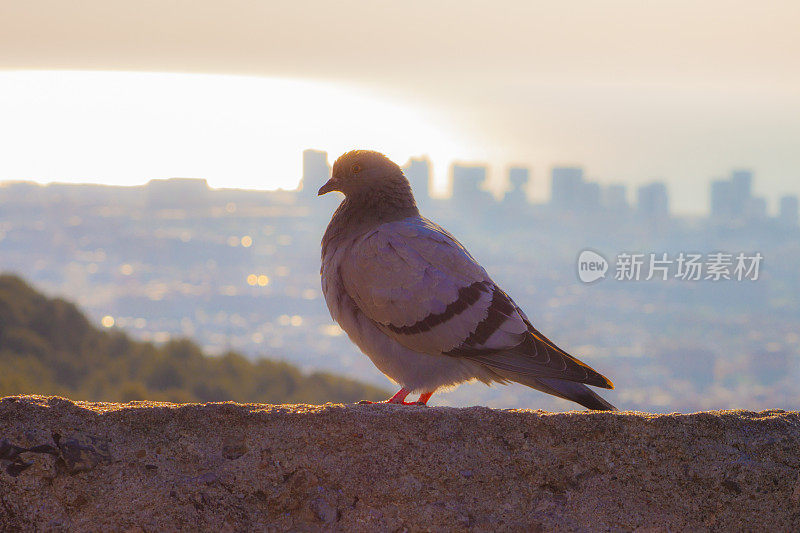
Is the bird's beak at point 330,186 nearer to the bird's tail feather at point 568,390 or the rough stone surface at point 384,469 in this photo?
the bird's tail feather at point 568,390

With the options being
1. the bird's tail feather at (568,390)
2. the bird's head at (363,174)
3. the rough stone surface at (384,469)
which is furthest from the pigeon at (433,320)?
the rough stone surface at (384,469)

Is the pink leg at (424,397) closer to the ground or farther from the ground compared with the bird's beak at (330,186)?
closer to the ground

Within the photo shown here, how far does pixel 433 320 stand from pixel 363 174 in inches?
82.8

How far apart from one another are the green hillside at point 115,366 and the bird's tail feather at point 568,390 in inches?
500

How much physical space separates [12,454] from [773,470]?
16.8ft

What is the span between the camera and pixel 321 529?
481 cm

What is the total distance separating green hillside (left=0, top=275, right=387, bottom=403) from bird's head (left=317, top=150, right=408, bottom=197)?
11.1 metres

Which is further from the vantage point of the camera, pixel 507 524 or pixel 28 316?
pixel 28 316

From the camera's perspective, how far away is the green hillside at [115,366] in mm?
18688

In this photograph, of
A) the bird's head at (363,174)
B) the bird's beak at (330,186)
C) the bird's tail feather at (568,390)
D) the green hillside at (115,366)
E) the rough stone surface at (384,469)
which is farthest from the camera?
the green hillside at (115,366)

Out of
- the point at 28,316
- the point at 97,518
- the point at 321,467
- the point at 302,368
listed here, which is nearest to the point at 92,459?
the point at 97,518

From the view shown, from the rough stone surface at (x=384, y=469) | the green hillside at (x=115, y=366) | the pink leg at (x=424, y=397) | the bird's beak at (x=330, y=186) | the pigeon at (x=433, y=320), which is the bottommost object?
the green hillside at (x=115, y=366)

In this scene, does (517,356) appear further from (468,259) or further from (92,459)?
(92,459)

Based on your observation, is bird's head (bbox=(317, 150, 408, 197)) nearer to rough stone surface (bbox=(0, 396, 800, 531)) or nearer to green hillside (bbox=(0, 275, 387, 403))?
rough stone surface (bbox=(0, 396, 800, 531))
